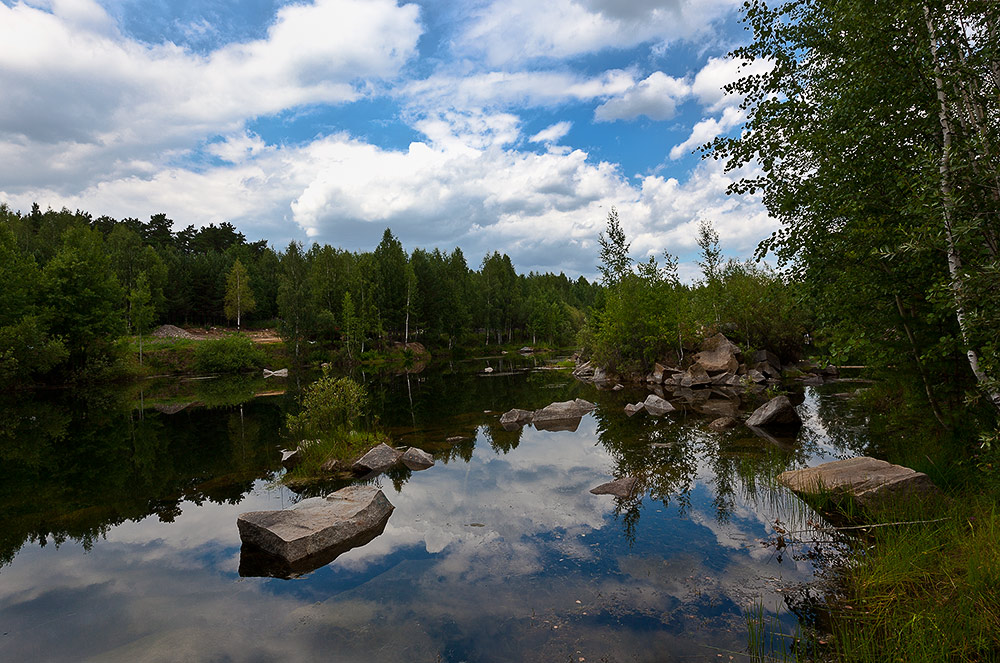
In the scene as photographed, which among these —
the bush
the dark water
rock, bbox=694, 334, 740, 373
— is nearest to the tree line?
the bush

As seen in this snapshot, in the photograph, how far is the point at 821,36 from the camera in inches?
453

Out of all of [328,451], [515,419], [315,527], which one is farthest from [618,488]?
[515,419]

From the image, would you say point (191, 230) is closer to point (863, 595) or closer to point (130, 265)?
point (130, 265)

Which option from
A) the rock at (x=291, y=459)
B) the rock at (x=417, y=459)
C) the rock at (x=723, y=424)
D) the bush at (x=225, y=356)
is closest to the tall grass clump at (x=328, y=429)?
the rock at (x=291, y=459)

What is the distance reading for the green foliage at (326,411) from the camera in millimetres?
20844

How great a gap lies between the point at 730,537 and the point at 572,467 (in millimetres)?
7587

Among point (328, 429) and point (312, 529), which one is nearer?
point (312, 529)

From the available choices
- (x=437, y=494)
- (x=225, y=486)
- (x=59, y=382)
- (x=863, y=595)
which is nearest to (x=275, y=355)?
(x=59, y=382)

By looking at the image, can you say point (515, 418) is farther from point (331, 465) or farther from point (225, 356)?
point (225, 356)

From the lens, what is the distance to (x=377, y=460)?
18875 millimetres

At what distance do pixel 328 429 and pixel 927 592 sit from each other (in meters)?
19.7

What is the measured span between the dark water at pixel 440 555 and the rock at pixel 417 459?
2.58 ft

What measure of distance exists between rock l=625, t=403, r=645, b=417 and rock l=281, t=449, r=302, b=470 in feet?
57.5

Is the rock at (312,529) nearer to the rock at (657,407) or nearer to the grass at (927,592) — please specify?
the grass at (927,592)
